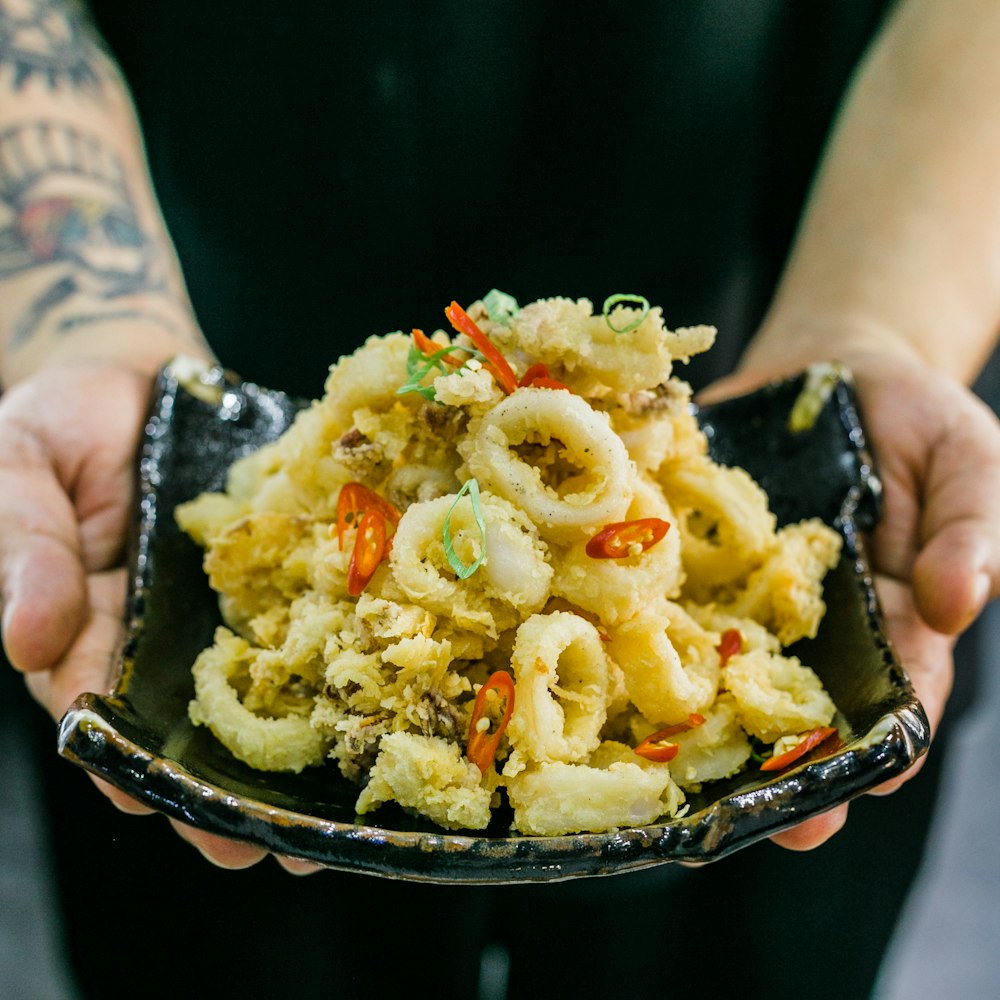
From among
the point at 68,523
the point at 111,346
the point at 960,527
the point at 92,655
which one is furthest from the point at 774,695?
the point at 111,346

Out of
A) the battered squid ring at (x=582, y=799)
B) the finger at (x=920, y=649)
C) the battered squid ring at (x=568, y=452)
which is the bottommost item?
the finger at (x=920, y=649)

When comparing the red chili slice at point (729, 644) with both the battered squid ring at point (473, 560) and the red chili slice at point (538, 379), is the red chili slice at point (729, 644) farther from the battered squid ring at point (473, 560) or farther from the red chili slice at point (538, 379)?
the red chili slice at point (538, 379)

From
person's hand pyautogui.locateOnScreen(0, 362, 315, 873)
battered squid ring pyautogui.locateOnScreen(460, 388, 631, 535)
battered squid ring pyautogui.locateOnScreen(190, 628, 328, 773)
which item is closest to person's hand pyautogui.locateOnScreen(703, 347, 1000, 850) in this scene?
battered squid ring pyautogui.locateOnScreen(460, 388, 631, 535)

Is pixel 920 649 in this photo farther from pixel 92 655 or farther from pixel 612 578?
pixel 92 655

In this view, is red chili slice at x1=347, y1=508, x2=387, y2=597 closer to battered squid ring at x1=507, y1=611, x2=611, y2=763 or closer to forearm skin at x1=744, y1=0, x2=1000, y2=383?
battered squid ring at x1=507, y1=611, x2=611, y2=763

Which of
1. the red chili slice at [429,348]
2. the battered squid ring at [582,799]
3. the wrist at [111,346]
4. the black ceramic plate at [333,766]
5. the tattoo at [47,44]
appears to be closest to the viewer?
the black ceramic plate at [333,766]

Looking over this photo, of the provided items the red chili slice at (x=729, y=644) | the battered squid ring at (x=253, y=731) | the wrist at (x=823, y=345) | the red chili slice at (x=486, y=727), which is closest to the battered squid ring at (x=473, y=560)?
the red chili slice at (x=486, y=727)
